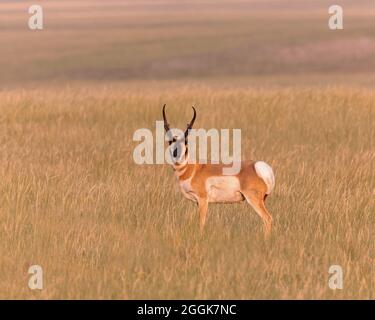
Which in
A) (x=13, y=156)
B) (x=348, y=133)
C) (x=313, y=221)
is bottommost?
(x=313, y=221)

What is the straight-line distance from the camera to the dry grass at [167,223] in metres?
6.48

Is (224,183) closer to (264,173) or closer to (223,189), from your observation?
(223,189)

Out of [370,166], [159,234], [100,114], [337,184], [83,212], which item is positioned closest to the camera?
[159,234]

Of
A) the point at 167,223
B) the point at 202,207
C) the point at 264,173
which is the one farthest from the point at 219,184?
the point at 167,223

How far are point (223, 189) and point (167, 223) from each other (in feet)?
3.86

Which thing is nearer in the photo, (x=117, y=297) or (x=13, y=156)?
(x=117, y=297)

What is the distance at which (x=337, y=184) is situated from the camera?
971 centimetres

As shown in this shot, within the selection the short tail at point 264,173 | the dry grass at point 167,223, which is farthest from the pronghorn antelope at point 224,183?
the dry grass at point 167,223

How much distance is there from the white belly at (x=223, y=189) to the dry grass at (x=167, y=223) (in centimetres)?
49

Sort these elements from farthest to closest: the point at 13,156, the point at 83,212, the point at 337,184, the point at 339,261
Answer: the point at 13,156 → the point at 337,184 → the point at 83,212 → the point at 339,261

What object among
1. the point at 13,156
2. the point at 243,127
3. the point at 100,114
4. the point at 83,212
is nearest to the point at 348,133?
the point at 243,127

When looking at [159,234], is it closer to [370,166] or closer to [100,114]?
[370,166]

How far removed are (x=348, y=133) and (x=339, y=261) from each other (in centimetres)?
780

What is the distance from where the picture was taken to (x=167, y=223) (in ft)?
26.3
